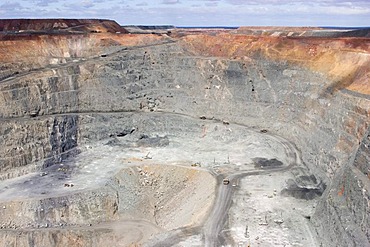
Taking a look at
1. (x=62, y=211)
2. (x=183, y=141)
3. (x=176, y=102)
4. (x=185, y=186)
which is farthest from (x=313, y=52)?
(x=62, y=211)

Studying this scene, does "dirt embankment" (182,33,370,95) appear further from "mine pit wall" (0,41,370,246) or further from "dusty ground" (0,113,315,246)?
"dusty ground" (0,113,315,246)

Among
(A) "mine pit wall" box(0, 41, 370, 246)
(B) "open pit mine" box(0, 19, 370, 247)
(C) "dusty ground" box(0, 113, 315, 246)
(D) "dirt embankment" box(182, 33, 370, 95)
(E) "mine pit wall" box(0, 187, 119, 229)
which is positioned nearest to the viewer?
(C) "dusty ground" box(0, 113, 315, 246)

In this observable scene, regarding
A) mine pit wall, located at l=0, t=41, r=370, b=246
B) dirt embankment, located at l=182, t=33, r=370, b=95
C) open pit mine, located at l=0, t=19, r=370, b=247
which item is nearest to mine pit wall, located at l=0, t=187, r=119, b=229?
open pit mine, located at l=0, t=19, r=370, b=247

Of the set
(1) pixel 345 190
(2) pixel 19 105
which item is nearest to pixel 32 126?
(2) pixel 19 105

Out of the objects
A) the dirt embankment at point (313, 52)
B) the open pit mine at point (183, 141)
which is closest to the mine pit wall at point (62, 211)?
the open pit mine at point (183, 141)

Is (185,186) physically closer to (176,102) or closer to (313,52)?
(176,102)

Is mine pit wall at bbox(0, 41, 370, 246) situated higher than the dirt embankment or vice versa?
the dirt embankment

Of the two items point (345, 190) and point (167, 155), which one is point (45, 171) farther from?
point (345, 190)
